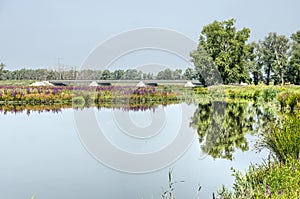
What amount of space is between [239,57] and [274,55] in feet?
27.6

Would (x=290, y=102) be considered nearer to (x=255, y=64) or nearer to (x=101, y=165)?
(x=101, y=165)

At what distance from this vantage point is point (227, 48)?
119 feet

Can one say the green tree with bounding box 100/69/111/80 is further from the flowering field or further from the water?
the water

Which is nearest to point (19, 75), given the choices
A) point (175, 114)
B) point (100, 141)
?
point (175, 114)

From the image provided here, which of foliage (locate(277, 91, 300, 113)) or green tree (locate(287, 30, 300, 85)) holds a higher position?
green tree (locate(287, 30, 300, 85))

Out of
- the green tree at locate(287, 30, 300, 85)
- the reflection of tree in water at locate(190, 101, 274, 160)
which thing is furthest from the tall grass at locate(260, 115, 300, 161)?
the green tree at locate(287, 30, 300, 85)

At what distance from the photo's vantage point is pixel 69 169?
498 centimetres

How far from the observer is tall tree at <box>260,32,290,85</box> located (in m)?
42.3

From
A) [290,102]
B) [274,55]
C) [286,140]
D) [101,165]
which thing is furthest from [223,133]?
[274,55]

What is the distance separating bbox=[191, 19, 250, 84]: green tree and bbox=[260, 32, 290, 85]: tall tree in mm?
6795

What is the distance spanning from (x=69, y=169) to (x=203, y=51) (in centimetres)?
2976

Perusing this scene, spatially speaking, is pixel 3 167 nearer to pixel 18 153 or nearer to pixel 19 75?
pixel 18 153

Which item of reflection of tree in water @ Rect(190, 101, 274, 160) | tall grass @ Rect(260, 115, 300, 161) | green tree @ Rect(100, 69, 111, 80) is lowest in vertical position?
reflection of tree in water @ Rect(190, 101, 274, 160)

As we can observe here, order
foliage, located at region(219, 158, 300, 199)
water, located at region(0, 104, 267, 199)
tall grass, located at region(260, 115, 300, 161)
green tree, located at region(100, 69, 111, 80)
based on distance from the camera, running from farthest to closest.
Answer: green tree, located at region(100, 69, 111, 80) → water, located at region(0, 104, 267, 199) → tall grass, located at region(260, 115, 300, 161) → foliage, located at region(219, 158, 300, 199)
